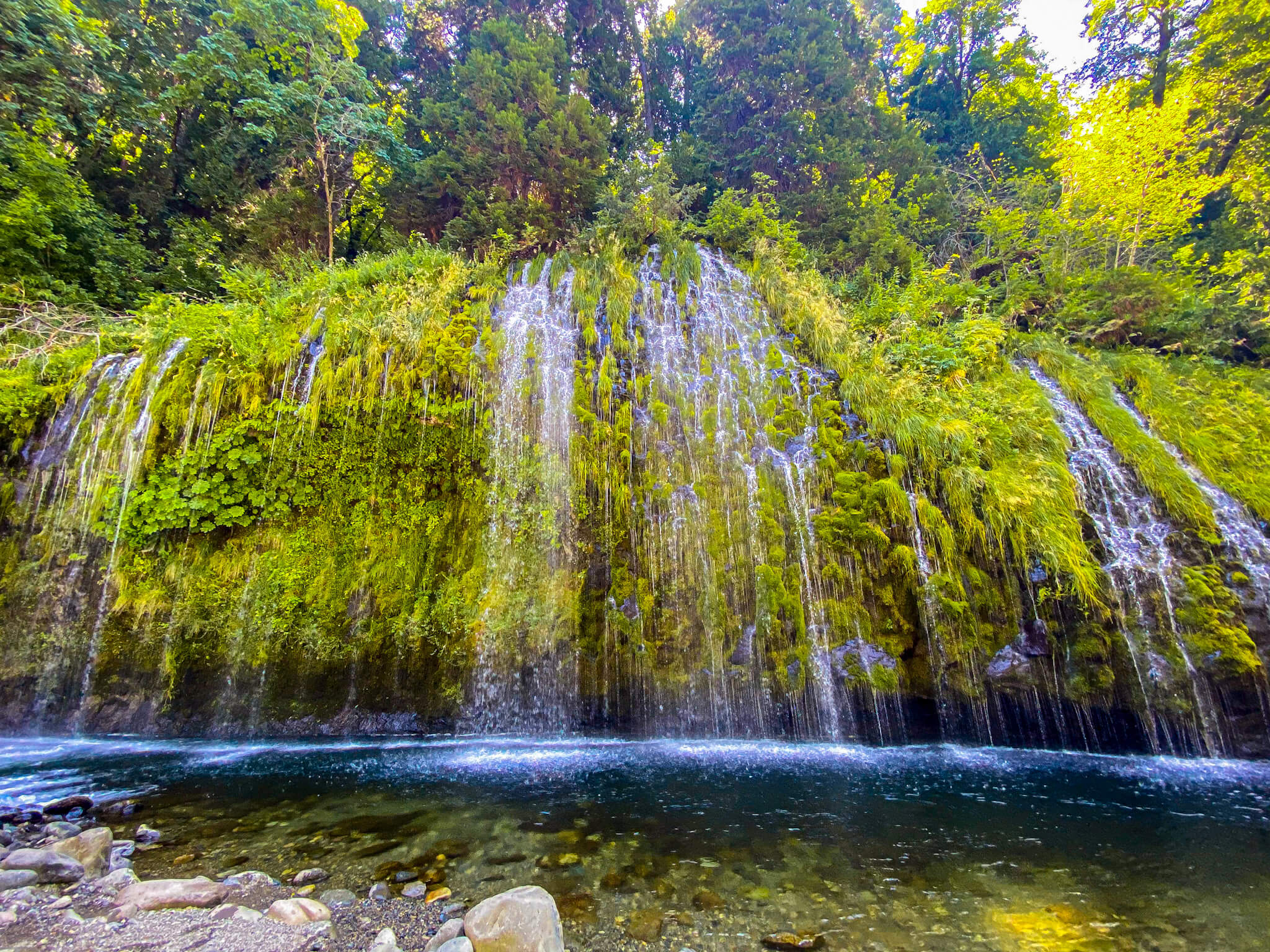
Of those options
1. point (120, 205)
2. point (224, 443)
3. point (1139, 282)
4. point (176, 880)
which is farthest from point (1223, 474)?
point (120, 205)

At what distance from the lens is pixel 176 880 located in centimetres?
279

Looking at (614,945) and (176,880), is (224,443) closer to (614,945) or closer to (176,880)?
(176,880)

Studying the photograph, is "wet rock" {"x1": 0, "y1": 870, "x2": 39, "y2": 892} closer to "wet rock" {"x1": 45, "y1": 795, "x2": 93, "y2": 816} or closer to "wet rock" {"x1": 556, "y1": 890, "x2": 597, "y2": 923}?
"wet rock" {"x1": 45, "y1": 795, "x2": 93, "y2": 816}

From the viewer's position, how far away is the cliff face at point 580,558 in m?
5.73

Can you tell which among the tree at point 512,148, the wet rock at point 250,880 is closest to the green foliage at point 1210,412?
the wet rock at point 250,880

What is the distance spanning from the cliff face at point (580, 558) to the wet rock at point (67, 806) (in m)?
2.14

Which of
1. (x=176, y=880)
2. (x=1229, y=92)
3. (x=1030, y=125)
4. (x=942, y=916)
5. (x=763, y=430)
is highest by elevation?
(x=1030, y=125)

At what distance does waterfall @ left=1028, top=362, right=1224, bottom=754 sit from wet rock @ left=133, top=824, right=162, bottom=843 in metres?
8.58

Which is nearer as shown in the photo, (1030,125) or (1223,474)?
(1223,474)

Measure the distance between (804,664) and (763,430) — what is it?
10.3 feet

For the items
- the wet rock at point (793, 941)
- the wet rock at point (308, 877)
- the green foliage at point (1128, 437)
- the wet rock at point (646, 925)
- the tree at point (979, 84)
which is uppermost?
the tree at point (979, 84)

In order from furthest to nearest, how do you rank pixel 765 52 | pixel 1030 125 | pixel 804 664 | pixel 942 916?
pixel 1030 125 → pixel 765 52 → pixel 804 664 → pixel 942 916

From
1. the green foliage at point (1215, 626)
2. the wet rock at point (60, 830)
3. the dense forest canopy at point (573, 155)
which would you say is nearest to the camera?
the wet rock at point (60, 830)

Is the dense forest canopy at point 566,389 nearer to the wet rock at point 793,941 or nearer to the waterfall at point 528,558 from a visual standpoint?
the waterfall at point 528,558
